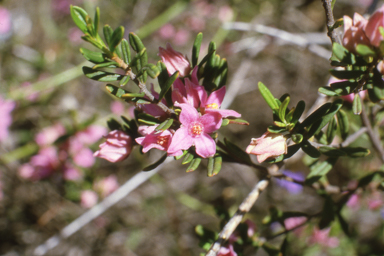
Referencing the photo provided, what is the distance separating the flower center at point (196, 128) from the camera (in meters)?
1.11

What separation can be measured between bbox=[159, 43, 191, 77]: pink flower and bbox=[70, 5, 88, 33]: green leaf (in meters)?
0.33

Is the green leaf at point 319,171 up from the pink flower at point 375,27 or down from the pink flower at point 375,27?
down

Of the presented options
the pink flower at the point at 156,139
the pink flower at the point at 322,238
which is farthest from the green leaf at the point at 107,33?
the pink flower at the point at 322,238

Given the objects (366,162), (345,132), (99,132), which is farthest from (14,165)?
(366,162)

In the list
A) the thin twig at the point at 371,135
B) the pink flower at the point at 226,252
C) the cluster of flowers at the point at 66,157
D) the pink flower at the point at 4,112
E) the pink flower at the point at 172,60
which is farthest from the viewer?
the pink flower at the point at 4,112

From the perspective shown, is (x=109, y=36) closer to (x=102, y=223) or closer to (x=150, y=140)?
(x=150, y=140)

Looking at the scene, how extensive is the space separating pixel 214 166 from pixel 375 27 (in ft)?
2.51

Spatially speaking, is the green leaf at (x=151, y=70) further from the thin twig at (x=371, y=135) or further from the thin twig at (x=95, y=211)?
the thin twig at (x=95, y=211)

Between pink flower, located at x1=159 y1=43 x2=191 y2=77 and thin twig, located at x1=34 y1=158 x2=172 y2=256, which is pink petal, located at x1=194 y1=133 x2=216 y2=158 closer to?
pink flower, located at x1=159 y1=43 x2=191 y2=77

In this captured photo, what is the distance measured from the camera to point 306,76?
4.96m

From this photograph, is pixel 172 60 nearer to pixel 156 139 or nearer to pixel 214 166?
pixel 156 139

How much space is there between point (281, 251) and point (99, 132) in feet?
7.17

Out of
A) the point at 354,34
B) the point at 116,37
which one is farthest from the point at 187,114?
the point at 354,34

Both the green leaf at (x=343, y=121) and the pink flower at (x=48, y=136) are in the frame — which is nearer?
the green leaf at (x=343, y=121)
